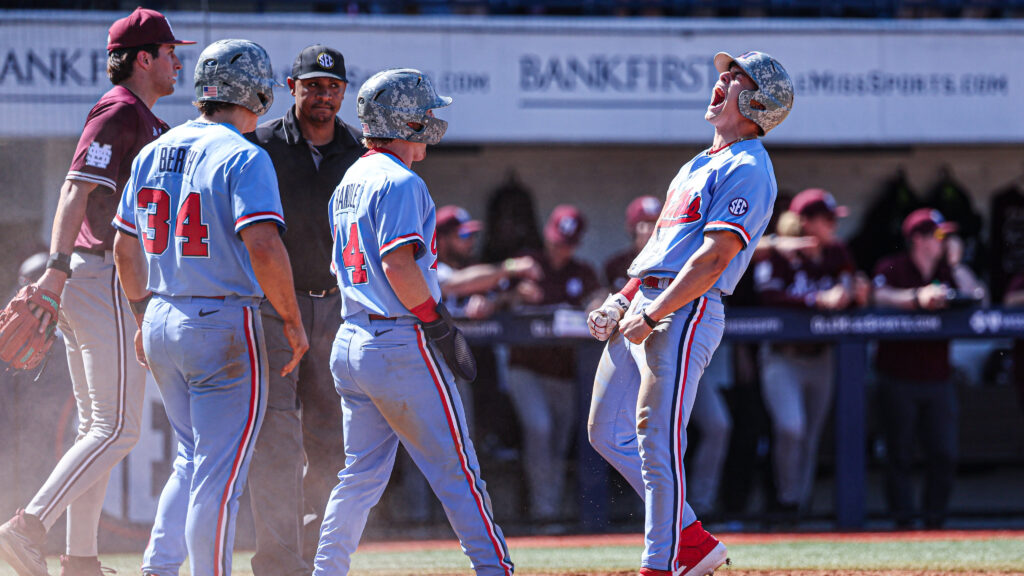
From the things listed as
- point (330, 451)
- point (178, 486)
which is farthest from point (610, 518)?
point (178, 486)

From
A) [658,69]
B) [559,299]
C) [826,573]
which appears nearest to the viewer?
[826,573]

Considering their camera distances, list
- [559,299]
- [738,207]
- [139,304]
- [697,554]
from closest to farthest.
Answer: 1. [738,207]
2. [697,554]
3. [139,304]
4. [559,299]

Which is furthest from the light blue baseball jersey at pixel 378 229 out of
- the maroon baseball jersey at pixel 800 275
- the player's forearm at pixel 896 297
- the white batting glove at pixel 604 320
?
the player's forearm at pixel 896 297

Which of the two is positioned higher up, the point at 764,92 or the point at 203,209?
the point at 764,92

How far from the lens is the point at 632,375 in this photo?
169 inches

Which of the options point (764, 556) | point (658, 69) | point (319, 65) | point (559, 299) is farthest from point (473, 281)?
point (658, 69)

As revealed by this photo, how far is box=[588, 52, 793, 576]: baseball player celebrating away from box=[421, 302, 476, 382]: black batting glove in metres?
0.57

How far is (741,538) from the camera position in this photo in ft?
22.2

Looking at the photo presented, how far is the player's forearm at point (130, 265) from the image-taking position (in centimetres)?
399

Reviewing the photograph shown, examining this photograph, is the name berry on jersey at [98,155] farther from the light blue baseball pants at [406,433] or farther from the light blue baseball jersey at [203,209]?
the light blue baseball pants at [406,433]

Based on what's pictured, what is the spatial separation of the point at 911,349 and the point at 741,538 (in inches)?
62.6

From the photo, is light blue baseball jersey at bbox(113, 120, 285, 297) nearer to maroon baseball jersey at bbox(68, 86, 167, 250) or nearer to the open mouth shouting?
maroon baseball jersey at bbox(68, 86, 167, 250)

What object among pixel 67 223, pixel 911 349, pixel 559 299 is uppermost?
pixel 67 223

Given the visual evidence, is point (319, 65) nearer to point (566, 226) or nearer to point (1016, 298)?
point (566, 226)
